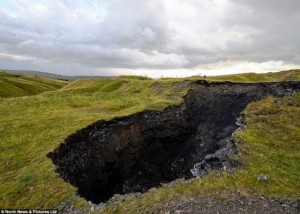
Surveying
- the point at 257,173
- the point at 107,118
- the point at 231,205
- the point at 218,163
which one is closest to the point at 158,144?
the point at 107,118

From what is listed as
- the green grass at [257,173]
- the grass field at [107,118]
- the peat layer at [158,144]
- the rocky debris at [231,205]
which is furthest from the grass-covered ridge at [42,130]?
the rocky debris at [231,205]

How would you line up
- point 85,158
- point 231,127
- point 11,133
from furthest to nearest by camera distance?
point 231,127 → point 11,133 → point 85,158

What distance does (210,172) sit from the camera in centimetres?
2192

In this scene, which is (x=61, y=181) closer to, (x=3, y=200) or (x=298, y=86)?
(x=3, y=200)

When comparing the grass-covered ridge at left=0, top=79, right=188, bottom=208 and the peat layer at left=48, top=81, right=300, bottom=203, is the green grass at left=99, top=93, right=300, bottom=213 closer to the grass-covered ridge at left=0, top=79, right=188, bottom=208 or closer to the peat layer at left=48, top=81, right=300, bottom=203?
the peat layer at left=48, top=81, right=300, bottom=203

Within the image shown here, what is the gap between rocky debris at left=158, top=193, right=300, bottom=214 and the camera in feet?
56.7

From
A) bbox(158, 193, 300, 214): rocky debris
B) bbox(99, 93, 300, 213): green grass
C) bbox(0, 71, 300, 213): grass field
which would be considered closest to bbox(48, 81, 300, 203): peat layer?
bbox(0, 71, 300, 213): grass field

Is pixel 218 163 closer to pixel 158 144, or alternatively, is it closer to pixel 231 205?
pixel 231 205

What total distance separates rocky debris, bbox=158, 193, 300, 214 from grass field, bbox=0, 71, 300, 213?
670 millimetres

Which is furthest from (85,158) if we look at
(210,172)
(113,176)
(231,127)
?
(231,127)

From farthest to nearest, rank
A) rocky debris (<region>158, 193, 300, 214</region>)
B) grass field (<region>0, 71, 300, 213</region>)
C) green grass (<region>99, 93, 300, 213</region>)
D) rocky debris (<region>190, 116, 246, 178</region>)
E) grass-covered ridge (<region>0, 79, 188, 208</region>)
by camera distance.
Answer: rocky debris (<region>190, 116, 246, 178</region>) → grass-covered ridge (<region>0, 79, 188, 208</region>) → grass field (<region>0, 71, 300, 213</region>) → green grass (<region>99, 93, 300, 213</region>) → rocky debris (<region>158, 193, 300, 214</region>)

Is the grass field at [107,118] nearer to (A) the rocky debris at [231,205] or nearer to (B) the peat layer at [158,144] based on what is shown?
(A) the rocky debris at [231,205]

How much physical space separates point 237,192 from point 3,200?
47.3 ft

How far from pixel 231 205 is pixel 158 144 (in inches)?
803
